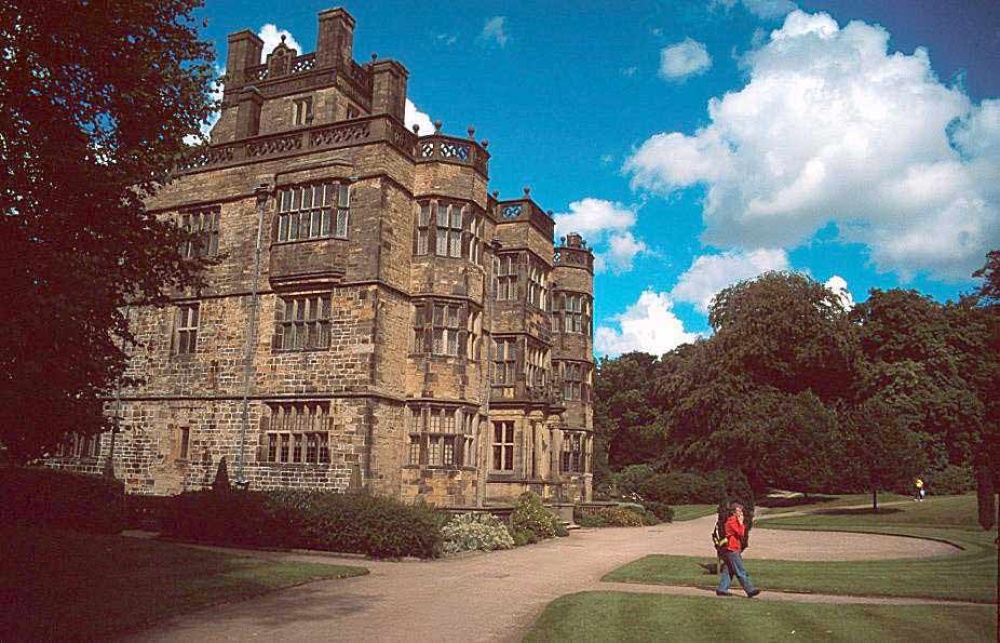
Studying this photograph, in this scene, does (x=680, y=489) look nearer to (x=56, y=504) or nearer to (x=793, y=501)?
(x=793, y=501)

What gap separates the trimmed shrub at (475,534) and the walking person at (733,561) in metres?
8.22

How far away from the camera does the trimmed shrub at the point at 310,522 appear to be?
18.3 meters

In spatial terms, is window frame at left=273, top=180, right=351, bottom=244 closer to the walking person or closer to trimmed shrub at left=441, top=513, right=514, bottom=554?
trimmed shrub at left=441, top=513, right=514, bottom=554

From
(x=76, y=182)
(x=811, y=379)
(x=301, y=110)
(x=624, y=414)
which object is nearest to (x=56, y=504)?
(x=76, y=182)

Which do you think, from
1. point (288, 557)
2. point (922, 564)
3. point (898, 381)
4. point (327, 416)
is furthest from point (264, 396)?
point (898, 381)

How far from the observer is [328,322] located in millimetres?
24922

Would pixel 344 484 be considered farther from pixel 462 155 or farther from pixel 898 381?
pixel 898 381

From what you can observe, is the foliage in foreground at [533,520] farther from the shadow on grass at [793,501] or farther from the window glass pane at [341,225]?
the shadow on grass at [793,501]

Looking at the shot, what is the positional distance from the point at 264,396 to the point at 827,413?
114 feet

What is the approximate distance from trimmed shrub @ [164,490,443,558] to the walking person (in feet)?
24.6

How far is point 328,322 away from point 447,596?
13.5m

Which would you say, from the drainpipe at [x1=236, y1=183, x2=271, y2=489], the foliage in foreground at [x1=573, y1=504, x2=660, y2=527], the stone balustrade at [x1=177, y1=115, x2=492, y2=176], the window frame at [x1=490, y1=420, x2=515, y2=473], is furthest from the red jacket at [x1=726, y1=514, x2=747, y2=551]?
the foliage in foreground at [x1=573, y1=504, x2=660, y2=527]

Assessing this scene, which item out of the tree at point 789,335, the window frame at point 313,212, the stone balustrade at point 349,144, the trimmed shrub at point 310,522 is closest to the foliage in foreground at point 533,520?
the trimmed shrub at point 310,522

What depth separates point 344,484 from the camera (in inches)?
911
